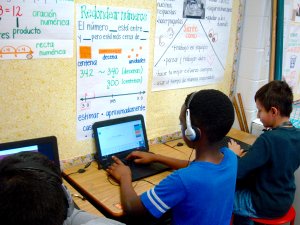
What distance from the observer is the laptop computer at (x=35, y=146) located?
1.40m

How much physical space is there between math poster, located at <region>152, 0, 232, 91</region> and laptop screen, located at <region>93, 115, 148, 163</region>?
281 millimetres

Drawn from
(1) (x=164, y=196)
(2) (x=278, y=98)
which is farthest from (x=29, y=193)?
(2) (x=278, y=98)

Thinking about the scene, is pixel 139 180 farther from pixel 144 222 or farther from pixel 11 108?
pixel 11 108

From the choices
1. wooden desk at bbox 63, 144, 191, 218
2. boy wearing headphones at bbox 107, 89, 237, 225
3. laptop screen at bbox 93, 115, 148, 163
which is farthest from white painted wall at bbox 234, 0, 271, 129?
boy wearing headphones at bbox 107, 89, 237, 225

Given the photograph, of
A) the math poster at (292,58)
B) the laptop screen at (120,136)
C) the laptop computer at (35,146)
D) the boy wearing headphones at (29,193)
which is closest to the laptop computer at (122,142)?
the laptop screen at (120,136)

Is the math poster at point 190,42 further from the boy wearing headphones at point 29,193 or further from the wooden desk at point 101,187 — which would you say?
the boy wearing headphones at point 29,193

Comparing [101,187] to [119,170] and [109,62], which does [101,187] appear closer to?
[119,170]

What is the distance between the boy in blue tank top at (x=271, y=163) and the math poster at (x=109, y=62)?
0.71 metres

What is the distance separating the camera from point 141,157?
1775 millimetres

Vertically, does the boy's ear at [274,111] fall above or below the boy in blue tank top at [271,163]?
above

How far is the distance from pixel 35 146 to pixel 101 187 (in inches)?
14.3

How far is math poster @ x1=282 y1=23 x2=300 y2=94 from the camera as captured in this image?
295 cm

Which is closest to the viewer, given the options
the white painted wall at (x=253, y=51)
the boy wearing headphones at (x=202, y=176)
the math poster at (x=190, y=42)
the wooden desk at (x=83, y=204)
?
the boy wearing headphones at (x=202, y=176)

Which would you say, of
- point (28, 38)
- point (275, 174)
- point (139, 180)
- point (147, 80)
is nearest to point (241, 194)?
point (275, 174)
